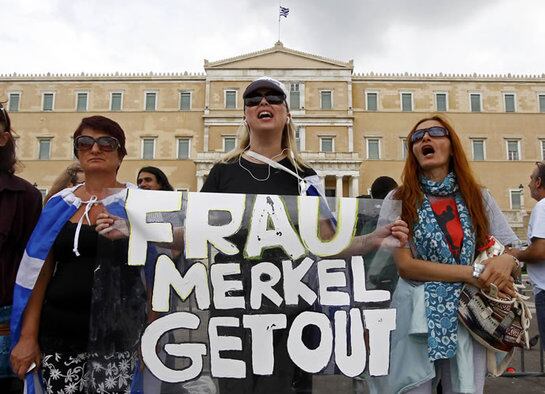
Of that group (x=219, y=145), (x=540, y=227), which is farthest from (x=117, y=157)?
(x=219, y=145)

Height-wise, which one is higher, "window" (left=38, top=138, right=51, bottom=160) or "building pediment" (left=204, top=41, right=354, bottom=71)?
"building pediment" (left=204, top=41, right=354, bottom=71)

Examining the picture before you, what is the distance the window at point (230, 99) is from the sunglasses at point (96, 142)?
104 ft

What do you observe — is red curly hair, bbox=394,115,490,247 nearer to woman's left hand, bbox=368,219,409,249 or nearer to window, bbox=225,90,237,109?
woman's left hand, bbox=368,219,409,249

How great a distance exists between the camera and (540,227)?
3271 millimetres

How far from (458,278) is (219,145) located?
3146 centimetres

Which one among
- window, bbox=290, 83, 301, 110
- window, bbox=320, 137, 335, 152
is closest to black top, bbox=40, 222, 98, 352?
window, bbox=320, 137, 335, 152

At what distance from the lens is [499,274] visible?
197 centimetres

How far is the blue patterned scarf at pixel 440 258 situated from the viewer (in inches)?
77.0

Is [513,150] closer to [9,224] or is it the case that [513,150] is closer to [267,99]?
[267,99]

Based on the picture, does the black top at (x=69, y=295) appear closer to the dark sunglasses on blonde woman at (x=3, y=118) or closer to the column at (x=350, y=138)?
the dark sunglasses on blonde woman at (x=3, y=118)

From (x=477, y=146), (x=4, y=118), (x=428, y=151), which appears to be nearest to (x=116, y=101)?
(x=477, y=146)

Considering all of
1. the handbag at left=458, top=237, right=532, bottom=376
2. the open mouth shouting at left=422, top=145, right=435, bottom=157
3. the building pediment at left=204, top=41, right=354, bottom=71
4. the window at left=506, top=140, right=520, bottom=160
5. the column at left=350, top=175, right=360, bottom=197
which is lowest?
the handbag at left=458, top=237, right=532, bottom=376

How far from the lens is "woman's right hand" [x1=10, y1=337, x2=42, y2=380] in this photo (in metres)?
1.90

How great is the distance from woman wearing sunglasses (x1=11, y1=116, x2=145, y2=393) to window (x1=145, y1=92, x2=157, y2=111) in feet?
109
